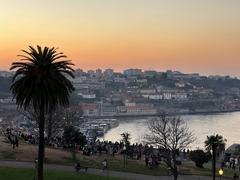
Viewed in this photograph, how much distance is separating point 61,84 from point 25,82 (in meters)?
1.76

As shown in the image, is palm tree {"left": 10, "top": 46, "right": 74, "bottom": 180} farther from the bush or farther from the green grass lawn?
the bush

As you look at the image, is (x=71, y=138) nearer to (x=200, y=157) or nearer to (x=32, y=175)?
(x=200, y=157)

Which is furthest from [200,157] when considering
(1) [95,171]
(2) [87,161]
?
(1) [95,171]

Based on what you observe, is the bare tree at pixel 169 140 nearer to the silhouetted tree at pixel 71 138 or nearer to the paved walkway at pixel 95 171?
the paved walkway at pixel 95 171

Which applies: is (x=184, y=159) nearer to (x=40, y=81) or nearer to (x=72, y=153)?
(x=72, y=153)

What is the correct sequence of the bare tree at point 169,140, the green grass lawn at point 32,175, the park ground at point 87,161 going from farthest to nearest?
1. the bare tree at point 169,140
2. the park ground at point 87,161
3. the green grass lawn at point 32,175

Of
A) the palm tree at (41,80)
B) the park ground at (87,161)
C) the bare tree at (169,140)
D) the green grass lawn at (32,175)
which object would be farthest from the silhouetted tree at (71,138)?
the palm tree at (41,80)

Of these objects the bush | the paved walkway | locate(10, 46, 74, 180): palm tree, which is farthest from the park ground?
locate(10, 46, 74, 180): palm tree

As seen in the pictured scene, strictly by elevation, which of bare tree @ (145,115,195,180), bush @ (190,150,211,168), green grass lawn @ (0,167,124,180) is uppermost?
bare tree @ (145,115,195,180)

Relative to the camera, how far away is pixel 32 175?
3061 cm

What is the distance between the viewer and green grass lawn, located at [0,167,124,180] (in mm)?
29906

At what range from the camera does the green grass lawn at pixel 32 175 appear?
29906 millimetres

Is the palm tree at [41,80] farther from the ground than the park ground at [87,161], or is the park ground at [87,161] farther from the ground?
the palm tree at [41,80]

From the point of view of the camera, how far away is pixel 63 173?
32219 millimetres
